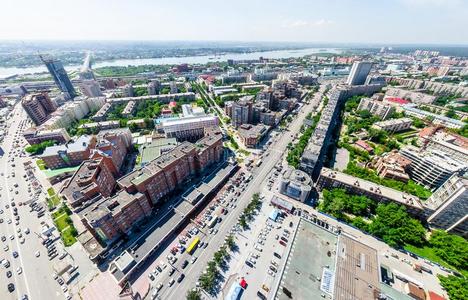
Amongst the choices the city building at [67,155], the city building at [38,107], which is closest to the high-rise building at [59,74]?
the city building at [38,107]

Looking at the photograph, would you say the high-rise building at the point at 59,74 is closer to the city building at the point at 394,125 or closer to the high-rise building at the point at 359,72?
the city building at the point at 394,125

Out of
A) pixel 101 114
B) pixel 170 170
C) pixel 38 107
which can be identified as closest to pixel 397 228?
pixel 170 170

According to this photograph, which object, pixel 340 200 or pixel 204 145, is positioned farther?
pixel 204 145

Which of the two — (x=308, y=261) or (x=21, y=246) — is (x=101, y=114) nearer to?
(x=21, y=246)

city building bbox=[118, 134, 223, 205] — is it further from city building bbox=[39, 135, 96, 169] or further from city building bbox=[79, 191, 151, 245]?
city building bbox=[39, 135, 96, 169]

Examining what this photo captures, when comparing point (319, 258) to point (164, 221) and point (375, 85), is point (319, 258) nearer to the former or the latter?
point (164, 221)

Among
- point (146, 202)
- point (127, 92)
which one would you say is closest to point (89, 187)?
point (146, 202)

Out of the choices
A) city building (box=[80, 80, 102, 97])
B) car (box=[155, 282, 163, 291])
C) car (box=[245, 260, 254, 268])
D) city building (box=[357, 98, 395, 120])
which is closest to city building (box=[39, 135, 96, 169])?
car (box=[155, 282, 163, 291])
